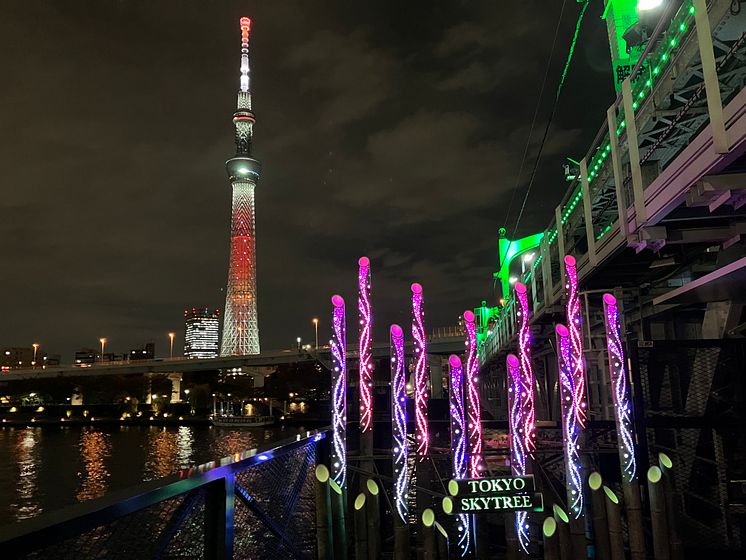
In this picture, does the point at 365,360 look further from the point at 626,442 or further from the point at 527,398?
the point at 626,442

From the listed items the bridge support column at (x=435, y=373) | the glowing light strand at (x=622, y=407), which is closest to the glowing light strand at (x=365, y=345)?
the glowing light strand at (x=622, y=407)

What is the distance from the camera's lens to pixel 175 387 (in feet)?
439

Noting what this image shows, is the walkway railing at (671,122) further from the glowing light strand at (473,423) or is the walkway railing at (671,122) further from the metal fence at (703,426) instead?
the glowing light strand at (473,423)

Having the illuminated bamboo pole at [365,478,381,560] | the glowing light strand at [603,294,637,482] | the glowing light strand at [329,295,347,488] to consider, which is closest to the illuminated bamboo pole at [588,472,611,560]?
the glowing light strand at [603,294,637,482]

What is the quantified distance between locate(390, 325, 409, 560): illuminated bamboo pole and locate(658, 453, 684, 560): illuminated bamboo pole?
15.0 feet

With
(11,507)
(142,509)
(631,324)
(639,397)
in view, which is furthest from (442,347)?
(142,509)

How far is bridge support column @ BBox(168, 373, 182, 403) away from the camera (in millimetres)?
132000

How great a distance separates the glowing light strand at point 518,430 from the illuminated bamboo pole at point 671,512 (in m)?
2.58

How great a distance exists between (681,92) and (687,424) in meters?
5.58

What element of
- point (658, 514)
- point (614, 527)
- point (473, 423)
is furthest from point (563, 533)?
point (473, 423)

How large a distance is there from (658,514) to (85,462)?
1992 inches

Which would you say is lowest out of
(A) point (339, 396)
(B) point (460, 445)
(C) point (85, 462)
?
(C) point (85, 462)

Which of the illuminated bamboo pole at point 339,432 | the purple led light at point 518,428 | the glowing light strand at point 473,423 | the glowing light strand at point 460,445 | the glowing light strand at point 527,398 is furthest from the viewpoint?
the glowing light strand at point 473,423

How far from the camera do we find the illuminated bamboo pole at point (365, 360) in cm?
1321
